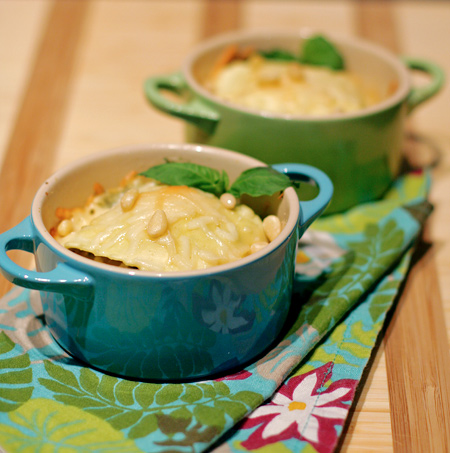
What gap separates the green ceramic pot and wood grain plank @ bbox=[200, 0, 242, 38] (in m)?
1.01

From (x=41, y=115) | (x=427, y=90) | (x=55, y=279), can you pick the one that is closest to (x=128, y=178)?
(x=55, y=279)

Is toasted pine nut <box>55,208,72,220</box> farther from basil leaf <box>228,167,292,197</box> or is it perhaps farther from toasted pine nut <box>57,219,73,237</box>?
basil leaf <box>228,167,292,197</box>

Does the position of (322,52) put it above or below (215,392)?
above

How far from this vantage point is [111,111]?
2.23 meters

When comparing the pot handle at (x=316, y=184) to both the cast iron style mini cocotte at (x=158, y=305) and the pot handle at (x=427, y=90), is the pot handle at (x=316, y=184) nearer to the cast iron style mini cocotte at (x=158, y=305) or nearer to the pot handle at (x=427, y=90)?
the cast iron style mini cocotte at (x=158, y=305)

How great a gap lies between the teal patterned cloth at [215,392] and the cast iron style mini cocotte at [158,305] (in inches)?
1.5

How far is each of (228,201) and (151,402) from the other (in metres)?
0.45

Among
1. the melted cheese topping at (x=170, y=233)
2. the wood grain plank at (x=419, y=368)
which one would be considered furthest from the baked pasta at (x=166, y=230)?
the wood grain plank at (x=419, y=368)

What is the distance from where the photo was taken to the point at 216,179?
135 cm

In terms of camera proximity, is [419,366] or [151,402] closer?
[151,402]

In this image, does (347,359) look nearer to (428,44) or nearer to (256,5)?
(428,44)

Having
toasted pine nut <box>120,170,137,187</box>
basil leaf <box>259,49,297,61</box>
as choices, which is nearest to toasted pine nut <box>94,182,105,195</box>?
toasted pine nut <box>120,170,137,187</box>

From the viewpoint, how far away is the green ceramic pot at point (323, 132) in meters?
1.63

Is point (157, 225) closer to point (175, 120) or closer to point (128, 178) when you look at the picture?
point (128, 178)
